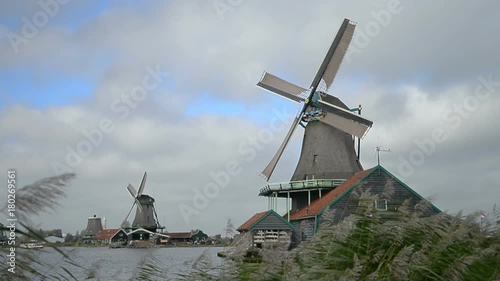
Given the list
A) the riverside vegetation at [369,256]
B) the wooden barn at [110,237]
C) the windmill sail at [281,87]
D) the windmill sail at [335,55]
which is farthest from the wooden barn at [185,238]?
the riverside vegetation at [369,256]

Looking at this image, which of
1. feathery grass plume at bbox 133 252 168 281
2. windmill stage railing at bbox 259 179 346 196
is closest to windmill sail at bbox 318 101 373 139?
windmill stage railing at bbox 259 179 346 196

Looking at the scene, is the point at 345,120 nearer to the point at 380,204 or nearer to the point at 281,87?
the point at 281,87

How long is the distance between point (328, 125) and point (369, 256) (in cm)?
2539

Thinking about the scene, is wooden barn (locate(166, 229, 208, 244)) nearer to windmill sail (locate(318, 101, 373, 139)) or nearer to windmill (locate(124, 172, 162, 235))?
windmill (locate(124, 172, 162, 235))

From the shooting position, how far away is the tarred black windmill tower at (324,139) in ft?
92.7

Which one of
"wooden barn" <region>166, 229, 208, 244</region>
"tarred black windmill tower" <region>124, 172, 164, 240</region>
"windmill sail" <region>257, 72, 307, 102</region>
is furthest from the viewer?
"wooden barn" <region>166, 229, 208, 244</region>

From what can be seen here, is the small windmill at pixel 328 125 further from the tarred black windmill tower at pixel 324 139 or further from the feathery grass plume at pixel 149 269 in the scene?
the feathery grass plume at pixel 149 269

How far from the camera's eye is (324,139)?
2919 cm

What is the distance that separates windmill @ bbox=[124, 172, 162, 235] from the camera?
2406 inches

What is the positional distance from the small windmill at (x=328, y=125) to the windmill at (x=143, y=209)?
34412mm

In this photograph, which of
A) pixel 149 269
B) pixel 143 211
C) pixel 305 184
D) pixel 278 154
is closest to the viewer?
pixel 149 269

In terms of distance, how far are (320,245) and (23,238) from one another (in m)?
2.25

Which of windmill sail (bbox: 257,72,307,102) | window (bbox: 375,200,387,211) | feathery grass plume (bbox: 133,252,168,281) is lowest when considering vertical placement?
feathery grass plume (bbox: 133,252,168,281)

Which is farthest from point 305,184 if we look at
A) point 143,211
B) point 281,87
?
point 143,211
